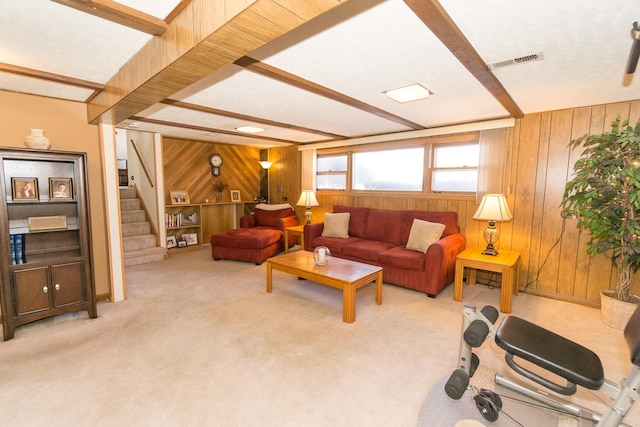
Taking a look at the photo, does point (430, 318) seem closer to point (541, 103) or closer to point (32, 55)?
point (541, 103)

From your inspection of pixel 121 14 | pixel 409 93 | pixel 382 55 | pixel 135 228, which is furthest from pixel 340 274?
pixel 135 228

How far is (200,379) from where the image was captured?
6.52 feet

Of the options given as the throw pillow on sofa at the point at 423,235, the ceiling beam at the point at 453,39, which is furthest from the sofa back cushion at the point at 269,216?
the ceiling beam at the point at 453,39

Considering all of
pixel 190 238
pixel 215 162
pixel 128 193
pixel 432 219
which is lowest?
pixel 190 238

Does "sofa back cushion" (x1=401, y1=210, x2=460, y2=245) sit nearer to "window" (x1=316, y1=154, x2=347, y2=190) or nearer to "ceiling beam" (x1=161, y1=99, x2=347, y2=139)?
"window" (x1=316, y1=154, x2=347, y2=190)

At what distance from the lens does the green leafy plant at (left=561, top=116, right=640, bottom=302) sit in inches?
98.2

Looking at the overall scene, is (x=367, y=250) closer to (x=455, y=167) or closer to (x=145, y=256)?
(x=455, y=167)

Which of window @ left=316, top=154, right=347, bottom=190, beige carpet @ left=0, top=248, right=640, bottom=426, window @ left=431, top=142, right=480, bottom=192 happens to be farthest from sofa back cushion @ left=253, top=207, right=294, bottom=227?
window @ left=431, top=142, right=480, bottom=192

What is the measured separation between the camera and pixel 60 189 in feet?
9.21

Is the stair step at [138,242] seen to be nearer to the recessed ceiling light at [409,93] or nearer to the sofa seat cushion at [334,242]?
the sofa seat cushion at [334,242]

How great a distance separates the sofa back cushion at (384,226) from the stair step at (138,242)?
376 cm

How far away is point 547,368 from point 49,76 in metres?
3.85

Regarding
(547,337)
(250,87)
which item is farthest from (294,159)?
(547,337)

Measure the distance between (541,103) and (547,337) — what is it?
2515mm
